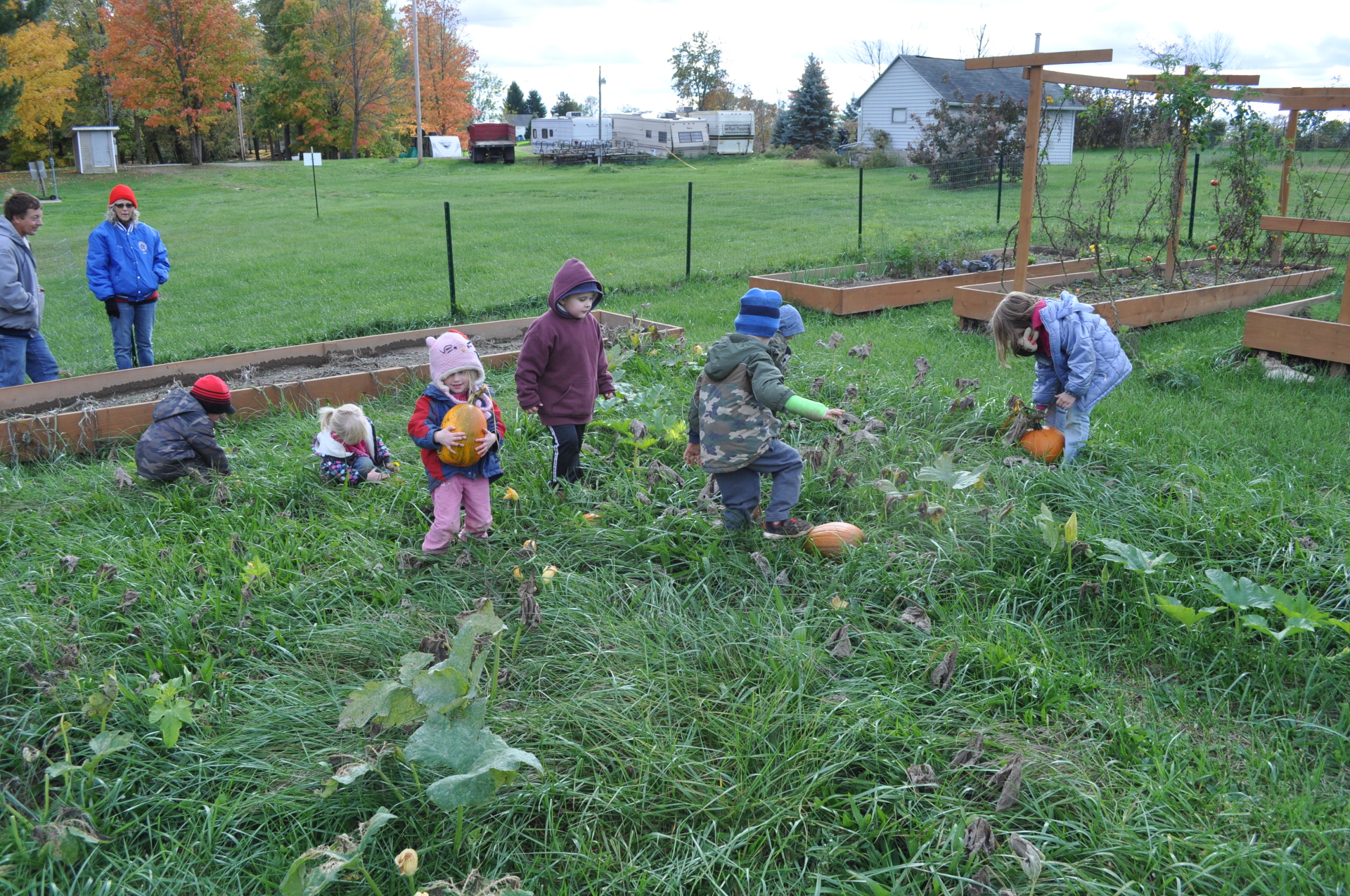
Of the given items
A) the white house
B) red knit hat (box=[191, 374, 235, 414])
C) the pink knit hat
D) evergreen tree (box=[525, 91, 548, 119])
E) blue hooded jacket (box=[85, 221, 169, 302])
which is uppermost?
evergreen tree (box=[525, 91, 548, 119])

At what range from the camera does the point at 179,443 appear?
5199mm

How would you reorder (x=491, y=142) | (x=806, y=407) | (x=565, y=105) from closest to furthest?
(x=806, y=407), (x=491, y=142), (x=565, y=105)

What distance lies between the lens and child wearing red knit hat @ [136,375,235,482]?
5.14 m

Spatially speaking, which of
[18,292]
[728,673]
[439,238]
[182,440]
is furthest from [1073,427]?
[439,238]

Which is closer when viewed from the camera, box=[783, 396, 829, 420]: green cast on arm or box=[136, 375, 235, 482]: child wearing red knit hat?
box=[783, 396, 829, 420]: green cast on arm

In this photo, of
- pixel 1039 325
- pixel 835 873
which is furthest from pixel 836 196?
pixel 835 873

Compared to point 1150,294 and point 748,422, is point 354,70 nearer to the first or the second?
point 1150,294

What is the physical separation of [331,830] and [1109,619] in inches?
118

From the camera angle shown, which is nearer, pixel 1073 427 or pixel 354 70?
pixel 1073 427

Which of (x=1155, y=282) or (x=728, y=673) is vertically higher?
(x=1155, y=282)

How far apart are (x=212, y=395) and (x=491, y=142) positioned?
43922 mm

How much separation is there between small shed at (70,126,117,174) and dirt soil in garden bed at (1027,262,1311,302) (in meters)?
40.4

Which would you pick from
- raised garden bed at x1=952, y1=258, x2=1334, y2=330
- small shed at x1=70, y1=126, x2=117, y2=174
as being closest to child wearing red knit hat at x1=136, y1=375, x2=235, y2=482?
raised garden bed at x1=952, y1=258, x2=1334, y2=330

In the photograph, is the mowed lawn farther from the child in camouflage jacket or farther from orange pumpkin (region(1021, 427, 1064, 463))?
the child in camouflage jacket
